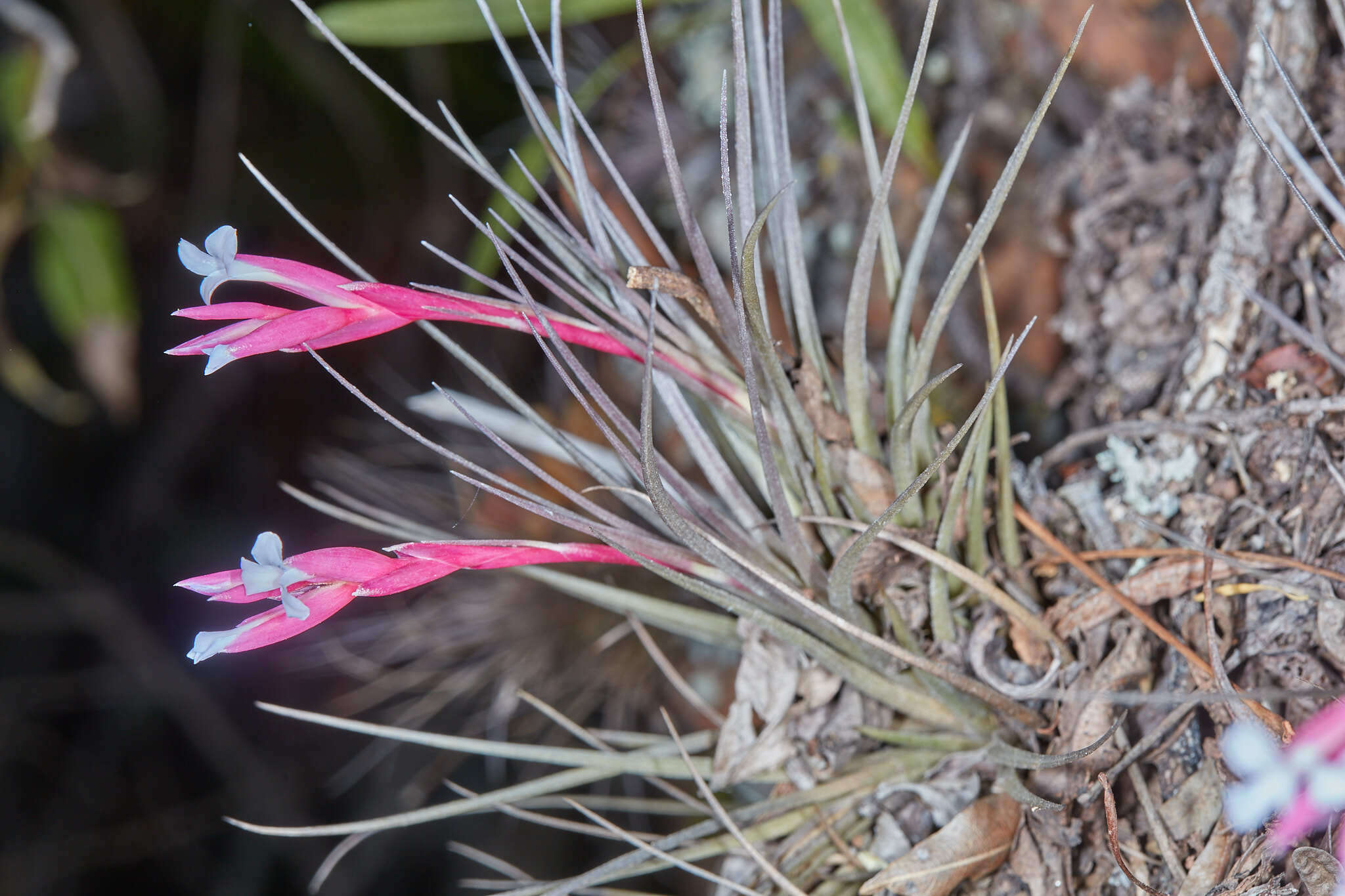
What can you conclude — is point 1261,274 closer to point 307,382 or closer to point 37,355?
point 307,382

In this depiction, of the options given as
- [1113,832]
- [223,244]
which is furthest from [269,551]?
[1113,832]

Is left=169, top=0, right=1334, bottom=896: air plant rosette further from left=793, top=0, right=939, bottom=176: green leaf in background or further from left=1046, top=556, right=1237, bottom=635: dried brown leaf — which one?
left=793, top=0, right=939, bottom=176: green leaf in background

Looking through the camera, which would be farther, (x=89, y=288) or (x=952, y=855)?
(x=89, y=288)

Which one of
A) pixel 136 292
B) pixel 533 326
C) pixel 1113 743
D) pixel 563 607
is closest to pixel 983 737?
pixel 1113 743

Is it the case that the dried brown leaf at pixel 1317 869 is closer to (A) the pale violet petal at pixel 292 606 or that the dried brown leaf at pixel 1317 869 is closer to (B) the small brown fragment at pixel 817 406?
(B) the small brown fragment at pixel 817 406

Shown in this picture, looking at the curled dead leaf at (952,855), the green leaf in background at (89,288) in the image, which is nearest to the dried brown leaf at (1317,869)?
the curled dead leaf at (952,855)

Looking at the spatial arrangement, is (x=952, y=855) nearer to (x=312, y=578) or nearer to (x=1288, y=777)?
(x=1288, y=777)

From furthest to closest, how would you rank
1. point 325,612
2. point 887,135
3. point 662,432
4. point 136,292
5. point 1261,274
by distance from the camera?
point 136,292 < point 662,432 < point 887,135 < point 1261,274 < point 325,612
